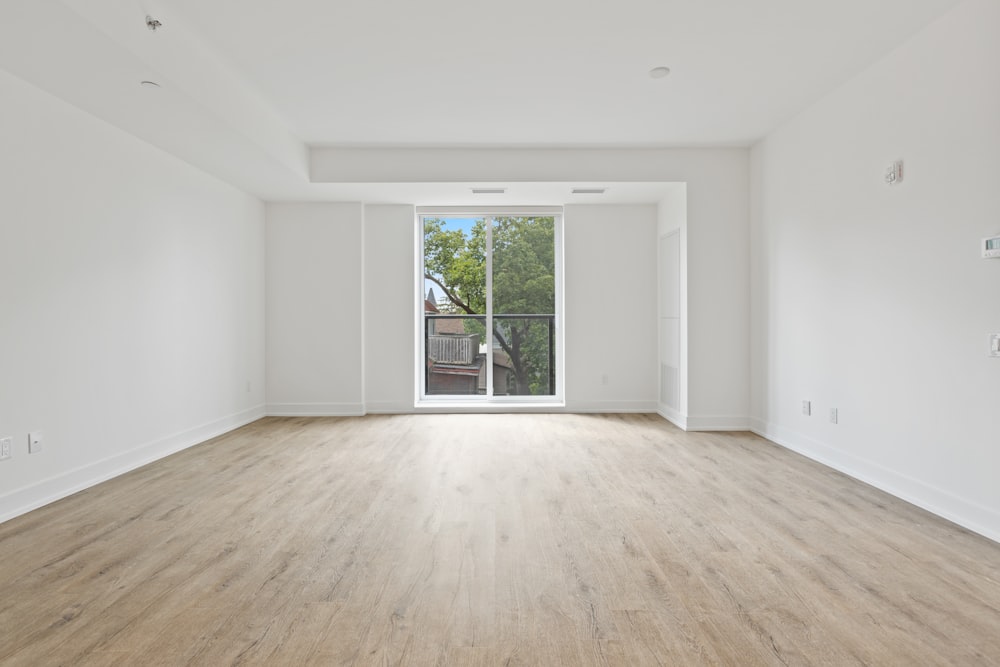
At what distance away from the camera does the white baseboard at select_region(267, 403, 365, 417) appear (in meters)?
6.05

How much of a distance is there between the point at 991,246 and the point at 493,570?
2.82m

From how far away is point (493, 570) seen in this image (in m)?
2.27

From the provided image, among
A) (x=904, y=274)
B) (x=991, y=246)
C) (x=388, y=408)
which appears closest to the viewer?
(x=991, y=246)

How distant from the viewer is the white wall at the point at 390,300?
242 inches

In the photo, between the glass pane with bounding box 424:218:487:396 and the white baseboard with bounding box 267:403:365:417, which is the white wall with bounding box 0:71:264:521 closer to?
the white baseboard with bounding box 267:403:365:417

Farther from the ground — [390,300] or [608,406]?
[390,300]

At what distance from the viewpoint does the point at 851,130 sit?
3.71 metres

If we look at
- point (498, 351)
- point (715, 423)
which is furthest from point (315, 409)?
point (715, 423)

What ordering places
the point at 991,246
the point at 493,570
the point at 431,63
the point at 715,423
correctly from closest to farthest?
the point at 493,570
the point at 991,246
the point at 431,63
the point at 715,423

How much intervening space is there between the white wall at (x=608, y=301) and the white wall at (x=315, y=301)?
240 cm

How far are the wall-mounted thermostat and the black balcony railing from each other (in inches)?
162

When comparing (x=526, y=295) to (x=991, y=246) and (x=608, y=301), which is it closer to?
(x=608, y=301)

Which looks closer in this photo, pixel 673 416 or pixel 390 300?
pixel 673 416

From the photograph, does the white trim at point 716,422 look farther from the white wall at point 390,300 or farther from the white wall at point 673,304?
the white wall at point 390,300
